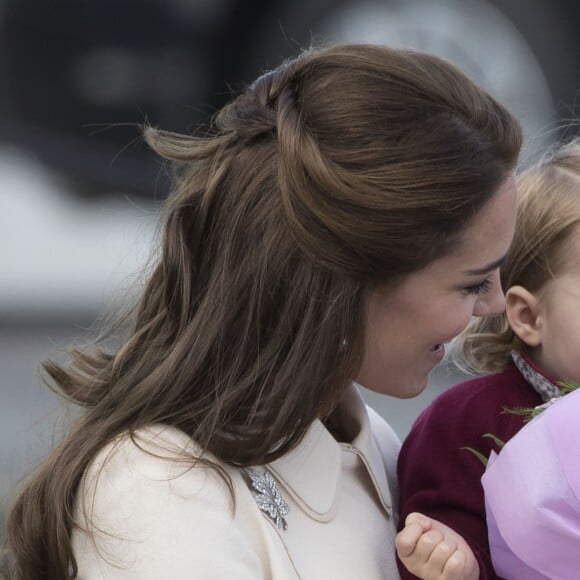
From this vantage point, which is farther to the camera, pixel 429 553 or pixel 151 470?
pixel 429 553

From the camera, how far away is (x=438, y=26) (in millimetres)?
4105

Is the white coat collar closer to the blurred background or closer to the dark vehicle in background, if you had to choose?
the blurred background

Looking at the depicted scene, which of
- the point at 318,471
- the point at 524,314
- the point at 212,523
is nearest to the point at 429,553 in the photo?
the point at 318,471

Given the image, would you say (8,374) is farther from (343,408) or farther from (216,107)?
(343,408)

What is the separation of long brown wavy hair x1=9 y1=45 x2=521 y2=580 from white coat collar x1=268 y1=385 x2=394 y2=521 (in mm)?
52

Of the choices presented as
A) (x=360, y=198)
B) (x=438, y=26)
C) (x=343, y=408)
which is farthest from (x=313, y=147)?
(x=438, y=26)

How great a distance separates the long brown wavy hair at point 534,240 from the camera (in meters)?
2.35

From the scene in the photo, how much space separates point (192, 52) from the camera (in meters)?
4.23

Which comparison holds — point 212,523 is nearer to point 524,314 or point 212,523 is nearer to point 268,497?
point 268,497

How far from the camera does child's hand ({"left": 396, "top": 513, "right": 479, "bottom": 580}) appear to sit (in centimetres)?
190

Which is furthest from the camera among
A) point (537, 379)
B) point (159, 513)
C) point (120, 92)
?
point (120, 92)

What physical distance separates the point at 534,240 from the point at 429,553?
0.66 metres

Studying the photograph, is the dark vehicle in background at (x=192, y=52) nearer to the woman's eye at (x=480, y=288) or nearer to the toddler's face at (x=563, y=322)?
the toddler's face at (x=563, y=322)

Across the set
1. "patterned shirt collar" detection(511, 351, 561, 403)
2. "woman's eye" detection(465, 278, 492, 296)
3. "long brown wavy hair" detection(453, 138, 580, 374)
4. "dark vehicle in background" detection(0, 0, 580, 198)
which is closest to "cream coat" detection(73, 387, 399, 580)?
"woman's eye" detection(465, 278, 492, 296)
